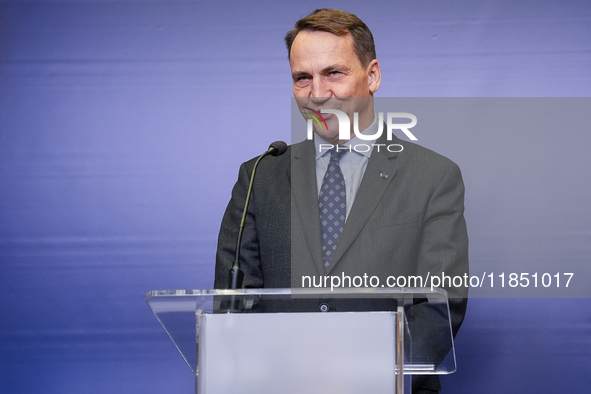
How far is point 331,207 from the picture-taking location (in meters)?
1.99

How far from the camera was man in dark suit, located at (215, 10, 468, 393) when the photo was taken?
6.23 ft

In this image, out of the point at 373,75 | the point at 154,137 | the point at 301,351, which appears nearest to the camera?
the point at 301,351

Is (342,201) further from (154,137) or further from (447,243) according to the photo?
(154,137)

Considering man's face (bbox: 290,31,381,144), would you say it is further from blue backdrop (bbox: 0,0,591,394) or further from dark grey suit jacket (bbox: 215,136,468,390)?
blue backdrop (bbox: 0,0,591,394)

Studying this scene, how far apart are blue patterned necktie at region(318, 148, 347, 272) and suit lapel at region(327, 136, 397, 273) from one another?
0.15 ft

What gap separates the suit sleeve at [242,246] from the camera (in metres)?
1.93

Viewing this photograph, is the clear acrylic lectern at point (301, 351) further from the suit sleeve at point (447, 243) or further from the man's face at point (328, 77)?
the man's face at point (328, 77)

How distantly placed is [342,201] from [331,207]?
4cm

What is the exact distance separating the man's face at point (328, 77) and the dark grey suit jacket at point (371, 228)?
0.61ft

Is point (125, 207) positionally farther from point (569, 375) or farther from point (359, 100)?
point (569, 375)

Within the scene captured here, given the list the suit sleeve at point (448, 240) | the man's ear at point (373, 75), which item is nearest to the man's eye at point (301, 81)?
the man's ear at point (373, 75)

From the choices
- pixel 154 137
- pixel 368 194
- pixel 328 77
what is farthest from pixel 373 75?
pixel 154 137

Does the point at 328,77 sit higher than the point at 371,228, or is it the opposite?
the point at 328,77

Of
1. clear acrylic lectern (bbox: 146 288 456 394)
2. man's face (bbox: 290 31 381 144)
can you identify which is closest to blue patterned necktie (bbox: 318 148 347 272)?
man's face (bbox: 290 31 381 144)
